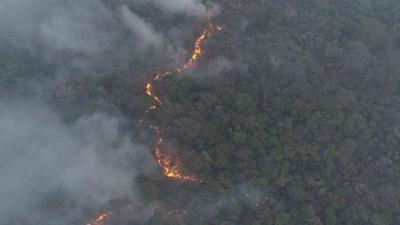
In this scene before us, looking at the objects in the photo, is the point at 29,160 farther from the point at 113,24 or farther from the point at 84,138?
the point at 113,24

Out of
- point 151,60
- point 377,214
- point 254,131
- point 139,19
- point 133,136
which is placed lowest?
point 377,214

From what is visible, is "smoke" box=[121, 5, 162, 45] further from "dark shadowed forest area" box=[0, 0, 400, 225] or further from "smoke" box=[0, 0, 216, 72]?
"dark shadowed forest area" box=[0, 0, 400, 225]

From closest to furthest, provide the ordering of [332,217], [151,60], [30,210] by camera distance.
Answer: [30,210]
[332,217]
[151,60]

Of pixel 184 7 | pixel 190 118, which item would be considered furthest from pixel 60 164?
pixel 184 7

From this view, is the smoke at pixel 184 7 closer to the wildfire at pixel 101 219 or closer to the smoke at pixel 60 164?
the smoke at pixel 60 164

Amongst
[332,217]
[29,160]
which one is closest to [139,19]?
[29,160]

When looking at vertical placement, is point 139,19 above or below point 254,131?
above

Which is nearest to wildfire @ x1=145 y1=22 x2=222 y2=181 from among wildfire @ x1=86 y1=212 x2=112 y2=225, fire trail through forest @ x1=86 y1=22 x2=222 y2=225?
fire trail through forest @ x1=86 y1=22 x2=222 y2=225
